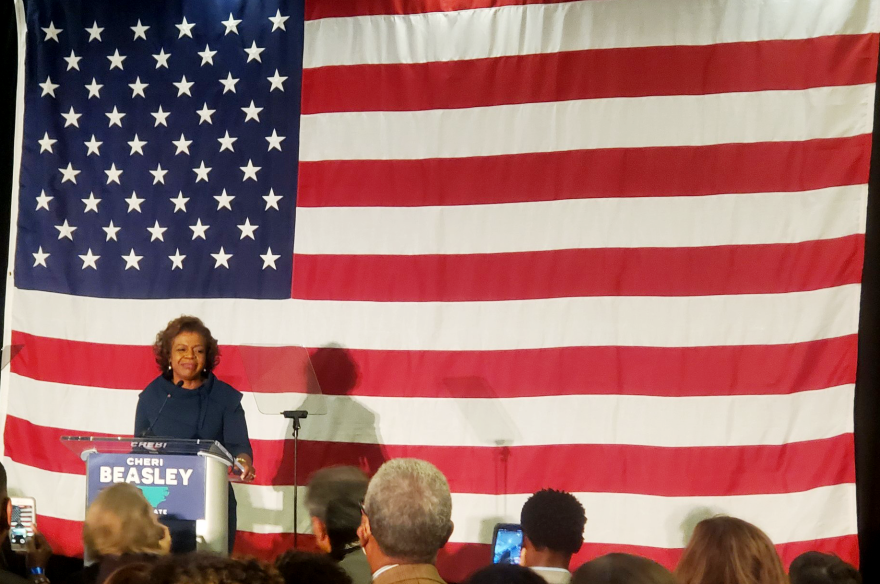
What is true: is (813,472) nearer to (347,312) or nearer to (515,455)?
(515,455)

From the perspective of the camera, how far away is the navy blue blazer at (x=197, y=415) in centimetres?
410

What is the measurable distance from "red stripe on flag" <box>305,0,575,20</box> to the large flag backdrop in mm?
17

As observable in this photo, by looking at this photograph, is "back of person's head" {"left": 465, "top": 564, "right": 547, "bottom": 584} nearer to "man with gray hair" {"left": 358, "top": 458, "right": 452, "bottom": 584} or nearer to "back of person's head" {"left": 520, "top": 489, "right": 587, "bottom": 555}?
"man with gray hair" {"left": 358, "top": 458, "right": 452, "bottom": 584}

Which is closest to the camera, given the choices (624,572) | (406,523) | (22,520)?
(624,572)

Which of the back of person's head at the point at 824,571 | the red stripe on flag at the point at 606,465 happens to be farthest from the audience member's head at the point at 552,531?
the red stripe on flag at the point at 606,465

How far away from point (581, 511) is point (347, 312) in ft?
7.92

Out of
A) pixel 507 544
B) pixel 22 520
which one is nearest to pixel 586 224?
pixel 507 544

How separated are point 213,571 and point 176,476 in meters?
1.81

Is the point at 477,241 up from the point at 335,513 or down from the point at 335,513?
up

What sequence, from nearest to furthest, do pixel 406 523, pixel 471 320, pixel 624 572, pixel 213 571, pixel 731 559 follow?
pixel 213 571 < pixel 624 572 < pixel 406 523 < pixel 731 559 < pixel 471 320

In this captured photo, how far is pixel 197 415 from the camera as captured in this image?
411 cm

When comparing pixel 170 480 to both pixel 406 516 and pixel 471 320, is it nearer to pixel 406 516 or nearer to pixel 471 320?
pixel 406 516

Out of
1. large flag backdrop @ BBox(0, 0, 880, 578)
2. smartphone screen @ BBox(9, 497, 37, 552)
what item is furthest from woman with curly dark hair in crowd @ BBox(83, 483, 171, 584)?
large flag backdrop @ BBox(0, 0, 880, 578)

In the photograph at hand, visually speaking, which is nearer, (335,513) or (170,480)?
(335,513)
